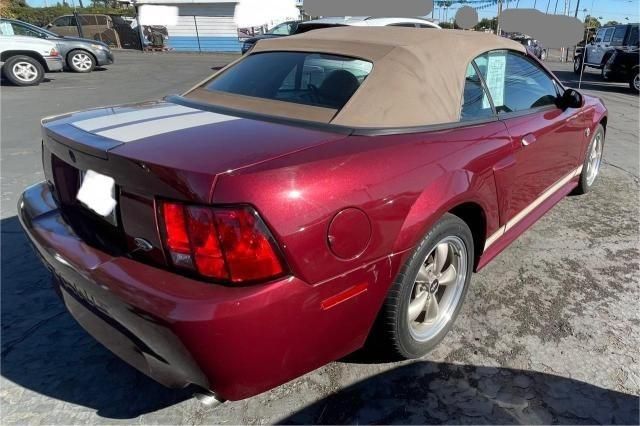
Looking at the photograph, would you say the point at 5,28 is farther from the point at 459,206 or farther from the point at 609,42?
the point at 609,42

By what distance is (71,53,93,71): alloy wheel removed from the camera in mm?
13848

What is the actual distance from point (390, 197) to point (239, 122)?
2.47 ft

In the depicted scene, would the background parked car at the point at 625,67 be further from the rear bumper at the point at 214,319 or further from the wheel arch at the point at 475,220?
the rear bumper at the point at 214,319

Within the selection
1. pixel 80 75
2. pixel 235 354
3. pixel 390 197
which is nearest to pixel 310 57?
pixel 390 197

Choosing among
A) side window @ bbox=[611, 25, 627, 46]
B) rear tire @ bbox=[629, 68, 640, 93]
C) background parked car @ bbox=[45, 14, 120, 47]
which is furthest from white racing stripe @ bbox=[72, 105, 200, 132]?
background parked car @ bbox=[45, 14, 120, 47]

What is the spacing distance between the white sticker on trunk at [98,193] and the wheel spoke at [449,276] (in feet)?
5.34

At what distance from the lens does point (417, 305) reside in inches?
88.9

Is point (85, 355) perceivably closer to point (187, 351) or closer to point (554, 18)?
point (187, 351)

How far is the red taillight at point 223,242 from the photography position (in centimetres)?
146

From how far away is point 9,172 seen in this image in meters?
4.77

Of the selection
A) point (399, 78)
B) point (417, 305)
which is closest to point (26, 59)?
point (399, 78)

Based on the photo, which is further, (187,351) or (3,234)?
(3,234)

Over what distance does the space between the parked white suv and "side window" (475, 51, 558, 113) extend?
12.1 m

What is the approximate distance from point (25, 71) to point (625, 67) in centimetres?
1624
